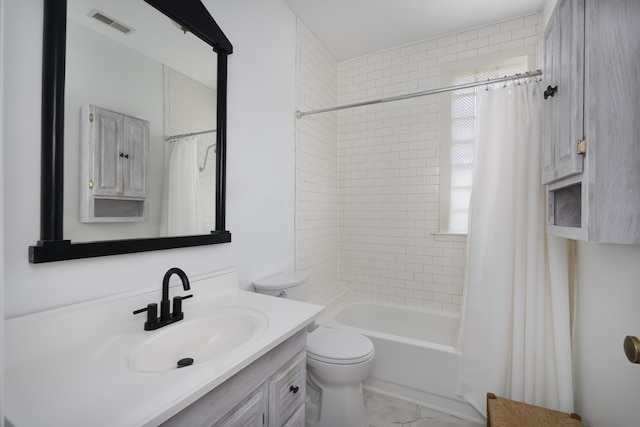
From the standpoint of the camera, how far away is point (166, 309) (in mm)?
1120

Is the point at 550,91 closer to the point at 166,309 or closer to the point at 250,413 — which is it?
the point at 250,413

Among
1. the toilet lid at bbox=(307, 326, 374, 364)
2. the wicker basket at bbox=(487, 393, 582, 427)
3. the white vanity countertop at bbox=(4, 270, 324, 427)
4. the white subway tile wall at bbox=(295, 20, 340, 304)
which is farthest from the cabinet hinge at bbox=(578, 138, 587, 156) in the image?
the white subway tile wall at bbox=(295, 20, 340, 304)

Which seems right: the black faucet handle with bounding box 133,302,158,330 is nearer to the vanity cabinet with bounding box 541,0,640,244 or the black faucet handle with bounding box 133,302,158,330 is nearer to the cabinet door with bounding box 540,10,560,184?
the vanity cabinet with bounding box 541,0,640,244

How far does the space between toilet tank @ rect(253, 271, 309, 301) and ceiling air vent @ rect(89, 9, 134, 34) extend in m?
1.34

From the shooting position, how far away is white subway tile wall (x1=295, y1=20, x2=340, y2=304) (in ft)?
7.76

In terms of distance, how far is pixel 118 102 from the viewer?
3.50 feet

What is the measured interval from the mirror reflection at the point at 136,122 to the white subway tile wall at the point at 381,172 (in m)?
1.00

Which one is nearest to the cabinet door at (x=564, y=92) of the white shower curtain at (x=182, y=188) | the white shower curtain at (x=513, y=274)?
the white shower curtain at (x=513, y=274)

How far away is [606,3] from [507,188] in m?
1.03

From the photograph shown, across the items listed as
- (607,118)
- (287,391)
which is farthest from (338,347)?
(607,118)

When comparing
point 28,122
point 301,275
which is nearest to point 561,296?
point 301,275

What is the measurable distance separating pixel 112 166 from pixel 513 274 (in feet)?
6.89

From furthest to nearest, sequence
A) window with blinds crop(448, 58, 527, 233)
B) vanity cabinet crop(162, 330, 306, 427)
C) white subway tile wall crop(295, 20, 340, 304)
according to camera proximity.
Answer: window with blinds crop(448, 58, 527, 233) → white subway tile wall crop(295, 20, 340, 304) → vanity cabinet crop(162, 330, 306, 427)

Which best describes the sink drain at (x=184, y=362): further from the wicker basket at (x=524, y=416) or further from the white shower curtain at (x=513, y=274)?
the white shower curtain at (x=513, y=274)
